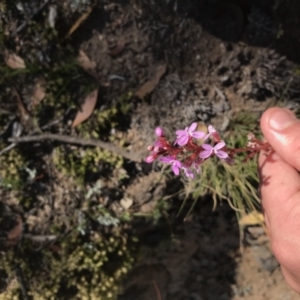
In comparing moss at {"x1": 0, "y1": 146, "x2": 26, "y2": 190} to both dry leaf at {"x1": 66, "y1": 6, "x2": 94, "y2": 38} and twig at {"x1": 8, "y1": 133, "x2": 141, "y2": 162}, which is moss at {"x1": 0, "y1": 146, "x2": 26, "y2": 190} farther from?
dry leaf at {"x1": 66, "y1": 6, "x2": 94, "y2": 38}

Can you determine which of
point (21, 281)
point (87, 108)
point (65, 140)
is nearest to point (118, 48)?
point (87, 108)

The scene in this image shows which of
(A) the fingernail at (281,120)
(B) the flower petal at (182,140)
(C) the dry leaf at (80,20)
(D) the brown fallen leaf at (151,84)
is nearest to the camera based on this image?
(B) the flower petal at (182,140)

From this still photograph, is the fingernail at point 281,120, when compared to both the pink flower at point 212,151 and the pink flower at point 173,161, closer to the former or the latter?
the pink flower at point 212,151

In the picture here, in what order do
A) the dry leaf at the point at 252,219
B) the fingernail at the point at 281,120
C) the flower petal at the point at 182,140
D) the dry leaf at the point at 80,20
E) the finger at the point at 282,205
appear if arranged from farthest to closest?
1. the dry leaf at the point at 252,219
2. the dry leaf at the point at 80,20
3. the fingernail at the point at 281,120
4. the finger at the point at 282,205
5. the flower petal at the point at 182,140

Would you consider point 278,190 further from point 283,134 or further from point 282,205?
point 283,134

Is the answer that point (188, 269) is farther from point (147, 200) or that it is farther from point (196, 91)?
point (196, 91)

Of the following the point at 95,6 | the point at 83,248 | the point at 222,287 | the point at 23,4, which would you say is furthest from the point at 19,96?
the point at 222,287

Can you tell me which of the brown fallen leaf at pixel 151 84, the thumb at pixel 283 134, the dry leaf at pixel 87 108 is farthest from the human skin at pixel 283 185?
the dry leaf at pixel 87 108
